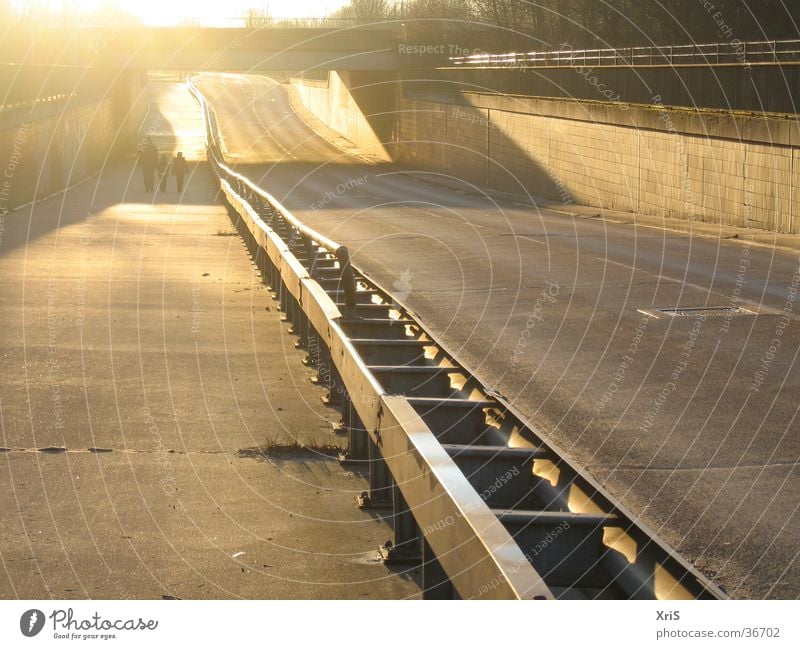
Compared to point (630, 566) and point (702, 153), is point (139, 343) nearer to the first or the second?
point (630, 566)

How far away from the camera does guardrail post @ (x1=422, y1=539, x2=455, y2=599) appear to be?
563cm

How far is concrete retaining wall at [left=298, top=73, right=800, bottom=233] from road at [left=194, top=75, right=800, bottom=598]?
2435mm

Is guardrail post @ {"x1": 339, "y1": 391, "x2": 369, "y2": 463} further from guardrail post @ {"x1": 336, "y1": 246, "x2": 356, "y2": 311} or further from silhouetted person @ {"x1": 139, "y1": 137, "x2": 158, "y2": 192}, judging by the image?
silhouetted person @ {"x1": 139, "y1": 137, "x2": 158, "y2": 192}

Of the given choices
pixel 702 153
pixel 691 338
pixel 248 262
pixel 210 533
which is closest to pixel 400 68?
pixel 702 153

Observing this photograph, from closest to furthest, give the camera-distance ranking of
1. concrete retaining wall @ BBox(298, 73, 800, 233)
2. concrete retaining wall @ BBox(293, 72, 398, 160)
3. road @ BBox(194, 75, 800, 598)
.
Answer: road @ BBox(194, 75, 800, 598) < concrete retaining wall @ BBox(298, 73, 800, 233) < concrete retaining wall @ BBox(293, 72, 398, 160)

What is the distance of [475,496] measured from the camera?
510 cm

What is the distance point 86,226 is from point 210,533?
2681cm

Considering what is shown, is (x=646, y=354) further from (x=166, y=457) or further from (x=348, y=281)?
(x=166, y=457)

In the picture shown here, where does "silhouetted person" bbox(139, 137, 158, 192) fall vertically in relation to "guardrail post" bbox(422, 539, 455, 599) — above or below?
below

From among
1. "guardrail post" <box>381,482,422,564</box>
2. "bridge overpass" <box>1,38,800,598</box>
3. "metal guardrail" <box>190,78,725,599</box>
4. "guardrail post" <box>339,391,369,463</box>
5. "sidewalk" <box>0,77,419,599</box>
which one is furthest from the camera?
"guardrail post" <box>339,391,369,463</box>

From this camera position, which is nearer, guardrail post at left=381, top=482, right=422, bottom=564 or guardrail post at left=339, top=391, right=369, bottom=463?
guardrail post at left=381, top=482, right=422, bottom=564

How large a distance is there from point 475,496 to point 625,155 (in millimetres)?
37786
